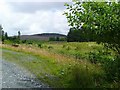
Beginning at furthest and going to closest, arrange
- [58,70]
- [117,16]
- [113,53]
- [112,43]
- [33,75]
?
[58,70], [33,75], [113,53], [112,43], [117,16]

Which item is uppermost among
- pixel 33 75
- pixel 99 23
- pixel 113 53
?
pixel 99 23

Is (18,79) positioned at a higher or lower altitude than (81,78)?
lower

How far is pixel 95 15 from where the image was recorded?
1347 centimetres

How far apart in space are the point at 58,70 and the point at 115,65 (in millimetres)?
4873

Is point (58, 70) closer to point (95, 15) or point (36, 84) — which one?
point (36, 84)

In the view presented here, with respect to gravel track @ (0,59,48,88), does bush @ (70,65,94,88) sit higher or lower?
higher

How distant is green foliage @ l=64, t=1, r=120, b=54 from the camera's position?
13.1 metres

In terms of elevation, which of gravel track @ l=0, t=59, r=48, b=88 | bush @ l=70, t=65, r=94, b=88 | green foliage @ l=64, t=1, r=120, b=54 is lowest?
gravel track @ l=0, t=59, r=48, b=88

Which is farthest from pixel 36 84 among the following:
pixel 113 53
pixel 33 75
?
pixel 113 53

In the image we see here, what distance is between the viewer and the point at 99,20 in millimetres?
13211

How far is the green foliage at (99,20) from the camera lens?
13070 mm

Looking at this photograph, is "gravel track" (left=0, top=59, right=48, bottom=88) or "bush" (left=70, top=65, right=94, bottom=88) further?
"gravel track" (left=0, top=59, right=48, bottom=88)

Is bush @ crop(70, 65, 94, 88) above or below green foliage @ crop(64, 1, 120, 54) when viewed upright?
below

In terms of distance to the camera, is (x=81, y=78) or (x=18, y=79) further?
(x=18, y=79)
